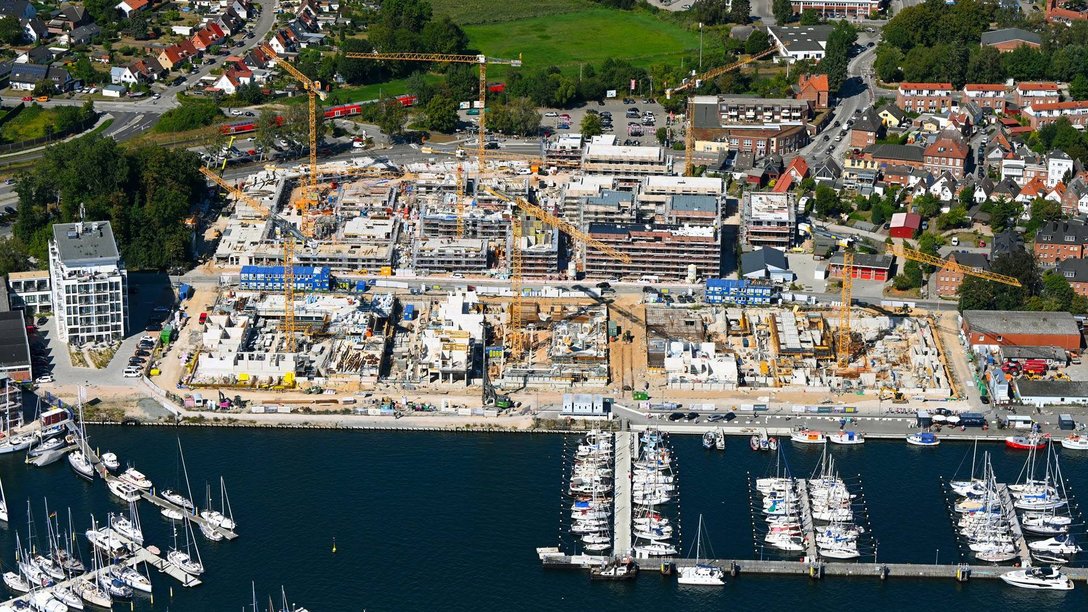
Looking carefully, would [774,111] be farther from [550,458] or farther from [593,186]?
[550,458]

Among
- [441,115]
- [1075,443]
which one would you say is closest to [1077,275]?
[1075,443]

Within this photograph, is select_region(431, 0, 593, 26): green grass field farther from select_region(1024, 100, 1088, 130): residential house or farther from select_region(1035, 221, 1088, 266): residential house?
select_region(1035, 221, 1088, 266): residential house

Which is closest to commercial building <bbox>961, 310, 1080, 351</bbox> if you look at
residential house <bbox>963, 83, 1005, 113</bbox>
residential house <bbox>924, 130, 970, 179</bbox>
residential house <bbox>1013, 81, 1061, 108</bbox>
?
residential house <bbox>924, 130, 970, 179</bbox>

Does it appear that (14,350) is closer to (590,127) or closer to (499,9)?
(590,127)

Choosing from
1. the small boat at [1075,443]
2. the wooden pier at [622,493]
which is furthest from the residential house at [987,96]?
the wooden pier at [622,493]

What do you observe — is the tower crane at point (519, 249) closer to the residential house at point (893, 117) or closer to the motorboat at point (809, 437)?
the motorboat at point (809, 437)

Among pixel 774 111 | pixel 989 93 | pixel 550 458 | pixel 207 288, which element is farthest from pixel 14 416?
pixel 989 93
